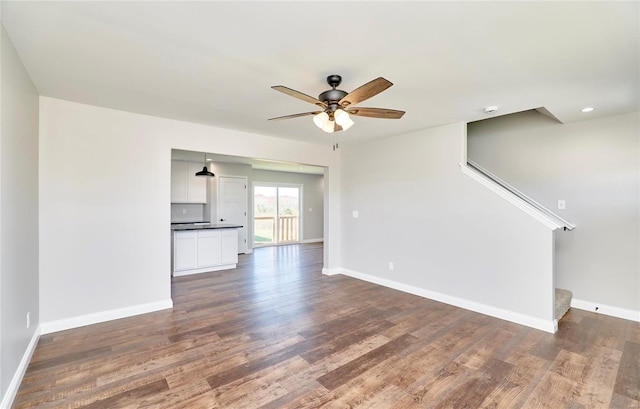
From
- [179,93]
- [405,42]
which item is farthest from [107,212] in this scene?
[405,42]

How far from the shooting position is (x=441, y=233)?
400 cm

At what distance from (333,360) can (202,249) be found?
12.9 feet

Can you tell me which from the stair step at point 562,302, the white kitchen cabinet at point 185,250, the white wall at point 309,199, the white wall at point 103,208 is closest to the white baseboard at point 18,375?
the white wall at point 103,208

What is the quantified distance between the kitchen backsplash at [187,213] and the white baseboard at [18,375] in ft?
14.0

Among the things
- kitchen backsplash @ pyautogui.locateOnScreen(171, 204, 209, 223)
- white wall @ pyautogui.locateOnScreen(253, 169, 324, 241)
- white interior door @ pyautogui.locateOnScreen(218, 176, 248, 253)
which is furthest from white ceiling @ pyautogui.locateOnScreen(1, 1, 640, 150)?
white wall @ pyautogui.locateOnScreen(253, 169, 324, 241)

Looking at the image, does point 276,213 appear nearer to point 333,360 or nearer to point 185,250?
point 185,250

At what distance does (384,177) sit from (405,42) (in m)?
2.94

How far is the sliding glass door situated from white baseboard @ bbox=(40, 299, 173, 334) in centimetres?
512

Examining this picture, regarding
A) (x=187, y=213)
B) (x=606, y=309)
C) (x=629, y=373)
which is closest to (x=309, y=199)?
(x=187, y=213)

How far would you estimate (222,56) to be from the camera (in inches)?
82.6

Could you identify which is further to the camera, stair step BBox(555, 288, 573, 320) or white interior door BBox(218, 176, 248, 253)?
white interior door BBox(218, 176, 248, 253)

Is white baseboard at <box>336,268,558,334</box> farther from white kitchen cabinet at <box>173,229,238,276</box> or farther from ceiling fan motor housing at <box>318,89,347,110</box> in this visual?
ceiling fan motor housing at <box>318,89,347,110</box>

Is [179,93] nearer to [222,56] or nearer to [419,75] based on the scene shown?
[222,56]

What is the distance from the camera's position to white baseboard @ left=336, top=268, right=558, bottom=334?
3092 millimetres
